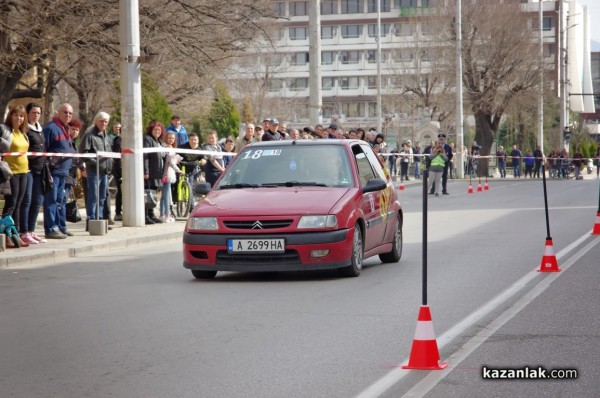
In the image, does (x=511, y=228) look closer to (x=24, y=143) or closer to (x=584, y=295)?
(x=24, y=143)

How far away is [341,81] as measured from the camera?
137 meters

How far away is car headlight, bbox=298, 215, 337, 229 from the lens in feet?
43.3

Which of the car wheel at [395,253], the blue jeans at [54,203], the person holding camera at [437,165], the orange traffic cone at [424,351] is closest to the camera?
the orange traffic cone at [424,351]

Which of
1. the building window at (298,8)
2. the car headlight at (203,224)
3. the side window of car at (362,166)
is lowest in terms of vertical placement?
the car headlight at (203,224)

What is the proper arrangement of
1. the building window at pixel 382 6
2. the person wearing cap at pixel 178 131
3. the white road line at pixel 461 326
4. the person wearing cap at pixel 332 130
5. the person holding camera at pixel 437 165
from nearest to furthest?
1. the white road line at pixel 461 326
2. the person wearing cap at pixel 178 131
3. the person wearing cap at pixel 332 130
4. the person holding camera at pixel 437 165
5. the building window at pixel 382 6

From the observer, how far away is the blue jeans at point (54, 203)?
18844 mm

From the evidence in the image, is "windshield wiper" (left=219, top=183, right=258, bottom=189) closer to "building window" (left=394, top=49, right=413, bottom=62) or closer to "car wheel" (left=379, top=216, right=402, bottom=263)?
"car wheel" (left=379, top=216, right=402, bottom=263)

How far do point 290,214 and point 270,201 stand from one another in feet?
1.28

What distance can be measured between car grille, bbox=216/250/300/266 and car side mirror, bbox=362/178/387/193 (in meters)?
1.43

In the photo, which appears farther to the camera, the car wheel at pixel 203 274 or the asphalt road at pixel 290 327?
the car wheel at pixel 203 274

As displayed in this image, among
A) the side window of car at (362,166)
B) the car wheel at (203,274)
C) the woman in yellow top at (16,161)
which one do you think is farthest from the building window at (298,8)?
the car wheel at (203,274)

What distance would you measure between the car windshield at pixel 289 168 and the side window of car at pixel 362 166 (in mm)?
210

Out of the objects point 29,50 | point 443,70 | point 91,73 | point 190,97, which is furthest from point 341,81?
point 29,50

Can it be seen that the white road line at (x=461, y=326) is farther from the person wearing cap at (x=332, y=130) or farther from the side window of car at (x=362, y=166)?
the person wearing cap at (x=332, y=130)
